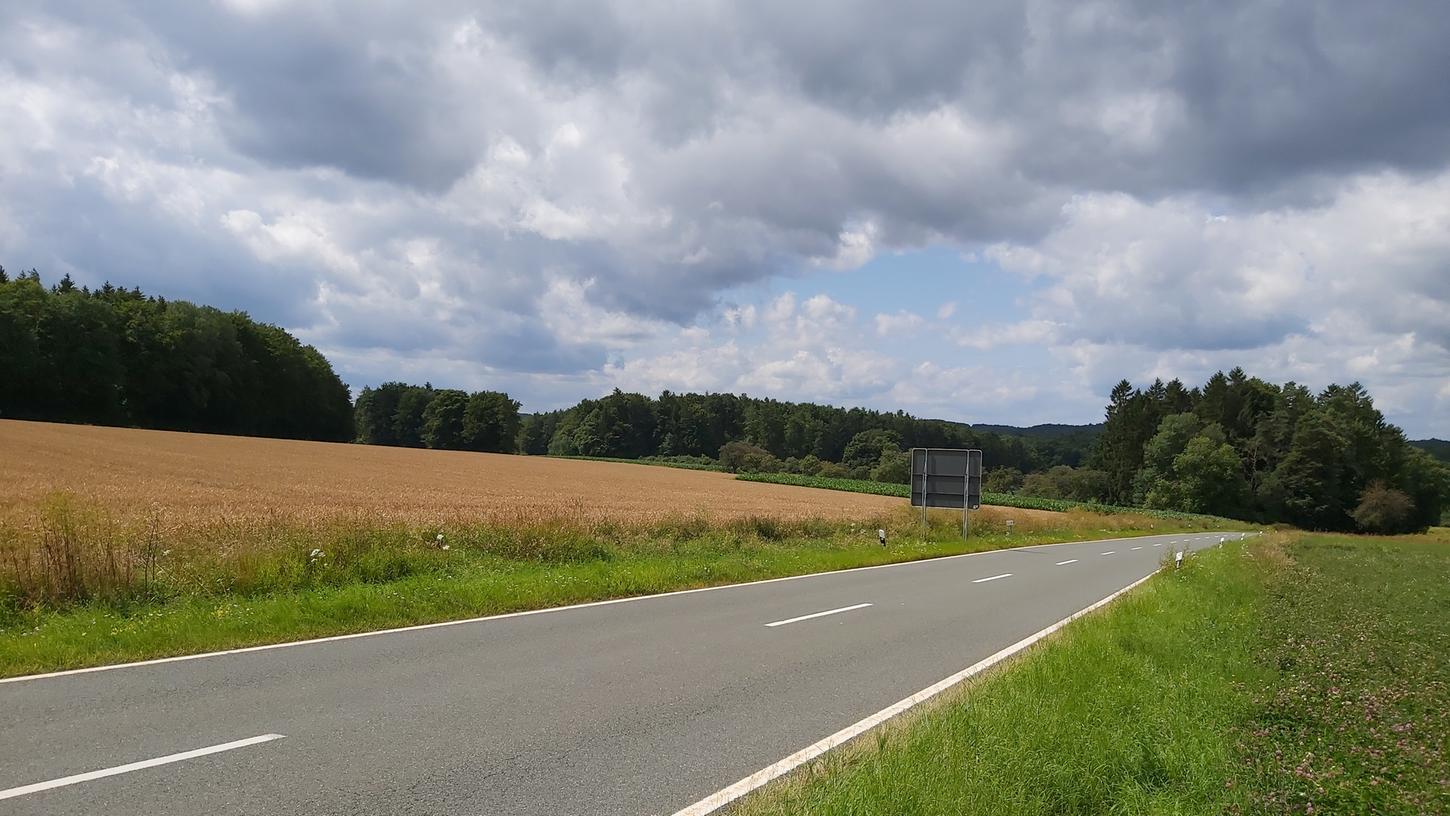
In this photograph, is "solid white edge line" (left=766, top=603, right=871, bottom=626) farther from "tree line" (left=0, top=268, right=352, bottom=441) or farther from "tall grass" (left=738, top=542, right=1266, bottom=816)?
"tree line" (left=0, top=268, right=352, bottom=441)

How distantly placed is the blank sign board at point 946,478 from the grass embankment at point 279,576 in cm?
1275

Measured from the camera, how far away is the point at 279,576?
12.8 meters

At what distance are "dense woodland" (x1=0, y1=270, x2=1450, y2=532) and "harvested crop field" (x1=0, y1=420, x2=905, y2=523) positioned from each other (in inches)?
879

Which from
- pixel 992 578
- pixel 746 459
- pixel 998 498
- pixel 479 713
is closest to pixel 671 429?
pixel 746 459

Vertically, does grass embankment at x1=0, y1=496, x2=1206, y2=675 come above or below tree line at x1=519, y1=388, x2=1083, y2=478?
below

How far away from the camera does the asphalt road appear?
5105mm

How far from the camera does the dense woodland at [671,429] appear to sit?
77875mm

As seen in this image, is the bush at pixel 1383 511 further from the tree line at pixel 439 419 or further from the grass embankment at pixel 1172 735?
the tree line at pixel 439 419

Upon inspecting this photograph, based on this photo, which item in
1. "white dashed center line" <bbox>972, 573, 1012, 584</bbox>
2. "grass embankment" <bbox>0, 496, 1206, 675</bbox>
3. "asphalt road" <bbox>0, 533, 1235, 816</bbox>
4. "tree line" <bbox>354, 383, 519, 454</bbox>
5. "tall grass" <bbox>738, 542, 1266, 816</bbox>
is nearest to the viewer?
"tall grass" <bbox>738, 542, 1266, 816</bbox>

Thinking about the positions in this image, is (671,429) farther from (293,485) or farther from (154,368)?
(293,485)

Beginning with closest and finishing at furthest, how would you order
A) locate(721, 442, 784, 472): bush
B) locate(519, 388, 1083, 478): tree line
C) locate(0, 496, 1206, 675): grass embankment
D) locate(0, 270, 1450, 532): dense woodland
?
1. locate(0, 496, 1206, 675): grass embankment
2. locate(0, 270, 1450, 532): dense woodland
3. locate(721, 442, 784, 472): bush
4. locate(519, 388, 1083, 478): tree line

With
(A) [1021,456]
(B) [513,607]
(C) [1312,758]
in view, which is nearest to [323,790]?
(C) [1312,758]


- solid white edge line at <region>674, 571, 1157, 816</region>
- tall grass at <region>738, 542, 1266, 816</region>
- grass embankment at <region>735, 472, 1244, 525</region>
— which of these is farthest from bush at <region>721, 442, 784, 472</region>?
tall grass at <region>738, 542, 1266, 816</region>

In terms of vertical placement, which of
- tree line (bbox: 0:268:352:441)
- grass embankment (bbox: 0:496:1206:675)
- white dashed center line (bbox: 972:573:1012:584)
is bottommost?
white dashed center line (bbox: 972:573:1012:584)
